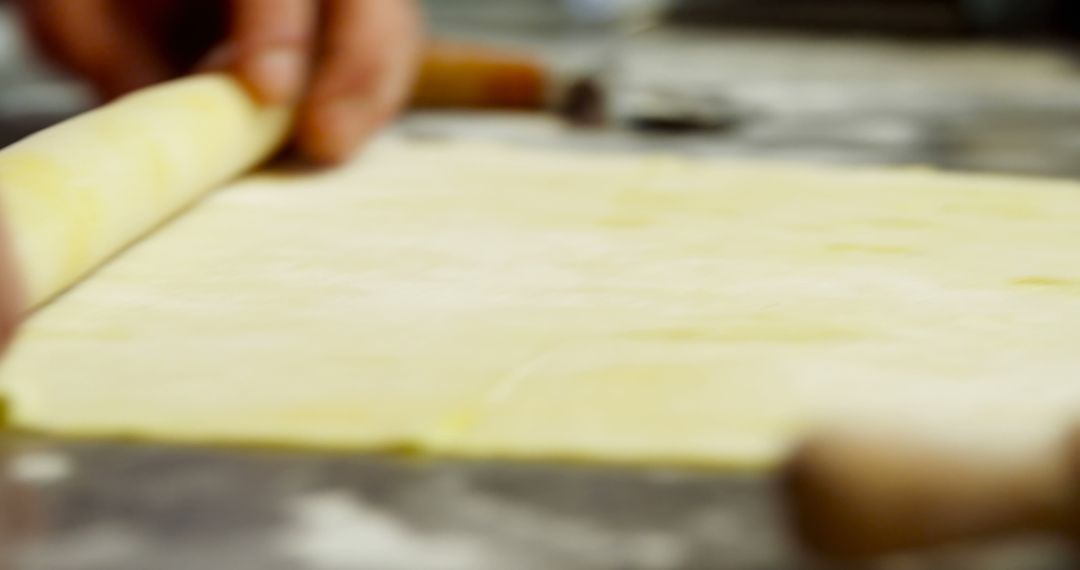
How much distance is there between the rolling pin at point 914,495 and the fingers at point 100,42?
1395 millimetres

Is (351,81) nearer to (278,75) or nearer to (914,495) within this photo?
(278,75)

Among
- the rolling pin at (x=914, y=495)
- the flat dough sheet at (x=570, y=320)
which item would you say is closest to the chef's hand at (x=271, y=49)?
the flat dough sheet at (x=570, y=320)

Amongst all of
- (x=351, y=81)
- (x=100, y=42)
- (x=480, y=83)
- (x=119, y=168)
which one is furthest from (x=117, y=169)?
(x=480, y=83)

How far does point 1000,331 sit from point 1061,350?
0.05m

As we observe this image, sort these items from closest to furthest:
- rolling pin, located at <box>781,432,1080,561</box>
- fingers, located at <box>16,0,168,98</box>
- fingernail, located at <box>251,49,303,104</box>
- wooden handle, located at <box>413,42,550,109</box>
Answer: rolling pin, located at <box>781,432,1080,561</box>, fingernail, located at <box>251,49,303,104</box>, fingers, located at <box>16,0,168,98</box>, wooden handle, located at <box>413,42,550,109</box>

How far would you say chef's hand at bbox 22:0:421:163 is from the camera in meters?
1.63

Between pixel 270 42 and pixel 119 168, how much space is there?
0.45m

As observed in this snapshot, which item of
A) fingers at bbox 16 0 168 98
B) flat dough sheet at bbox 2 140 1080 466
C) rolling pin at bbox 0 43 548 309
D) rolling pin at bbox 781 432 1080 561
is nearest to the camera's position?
rolling pin at bbox 781 432 1080 561

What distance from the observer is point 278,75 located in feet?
→ 5.31

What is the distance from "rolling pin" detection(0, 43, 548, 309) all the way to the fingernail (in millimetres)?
20

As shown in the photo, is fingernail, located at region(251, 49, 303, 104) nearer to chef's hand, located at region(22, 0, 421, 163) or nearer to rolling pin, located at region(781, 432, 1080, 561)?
chef's hand, located at region(22, 0, 421, 163)

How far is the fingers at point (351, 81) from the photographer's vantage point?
1660 millimetres

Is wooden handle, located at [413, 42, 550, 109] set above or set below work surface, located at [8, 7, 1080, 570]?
below

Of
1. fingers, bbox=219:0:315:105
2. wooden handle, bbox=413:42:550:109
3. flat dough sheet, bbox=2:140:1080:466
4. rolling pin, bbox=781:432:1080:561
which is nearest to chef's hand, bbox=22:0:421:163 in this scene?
fingers, bbox=219:0:315:105
